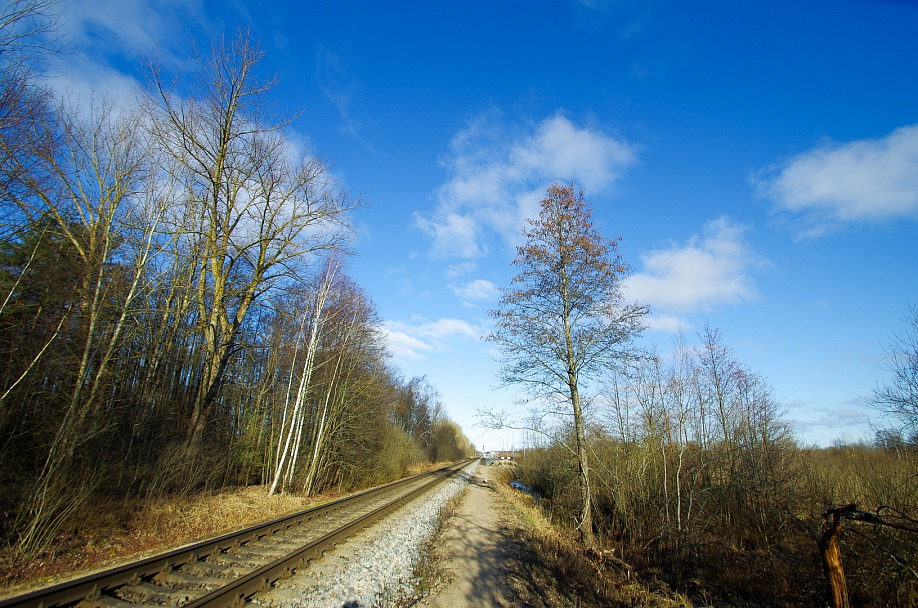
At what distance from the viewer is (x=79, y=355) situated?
799cm

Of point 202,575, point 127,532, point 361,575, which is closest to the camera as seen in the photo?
point 202,575

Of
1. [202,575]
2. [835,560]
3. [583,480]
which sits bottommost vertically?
[202,575]

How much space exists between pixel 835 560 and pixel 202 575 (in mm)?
8073

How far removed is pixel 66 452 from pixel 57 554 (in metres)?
1.67

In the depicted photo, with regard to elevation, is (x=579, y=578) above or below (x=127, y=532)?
below

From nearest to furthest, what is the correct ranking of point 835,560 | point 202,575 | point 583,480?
point 835,560, point 202,575, point 583,480

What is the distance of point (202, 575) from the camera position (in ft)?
18.7

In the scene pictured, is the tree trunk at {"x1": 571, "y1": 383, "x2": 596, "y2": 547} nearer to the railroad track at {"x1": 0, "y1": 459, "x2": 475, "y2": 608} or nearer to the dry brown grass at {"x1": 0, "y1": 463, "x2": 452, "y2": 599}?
the railroad track at {"x1": 0, "y1": 459, "x2": 475, "y2": 608}

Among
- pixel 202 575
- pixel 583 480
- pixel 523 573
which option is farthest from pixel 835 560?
pixel 202 575

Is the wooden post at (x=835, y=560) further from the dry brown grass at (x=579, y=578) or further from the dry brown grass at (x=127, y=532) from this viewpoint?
the dry brown grass at (x=127, y=532)

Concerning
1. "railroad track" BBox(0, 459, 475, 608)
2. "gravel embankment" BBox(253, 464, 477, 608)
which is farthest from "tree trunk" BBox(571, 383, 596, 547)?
"railroad track" BBox(0, 459, 475, 608)

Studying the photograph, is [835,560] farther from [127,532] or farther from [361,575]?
[127,532]

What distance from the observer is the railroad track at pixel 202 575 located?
4.60 metres

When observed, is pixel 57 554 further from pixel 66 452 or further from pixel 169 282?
pixel 169 282
